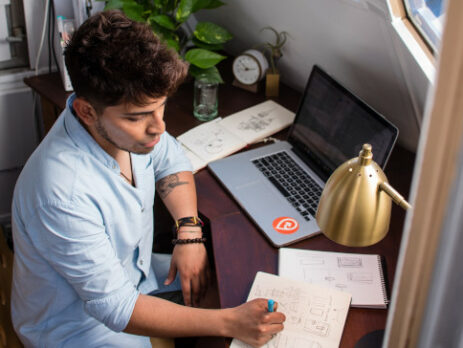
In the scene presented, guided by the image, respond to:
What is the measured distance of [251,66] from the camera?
190cm

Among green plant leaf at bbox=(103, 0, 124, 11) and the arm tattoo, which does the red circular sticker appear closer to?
the arm tattoo

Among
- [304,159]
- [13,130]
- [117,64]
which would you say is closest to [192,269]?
[304,159]

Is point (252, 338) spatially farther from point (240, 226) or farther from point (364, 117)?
point (364, 117)

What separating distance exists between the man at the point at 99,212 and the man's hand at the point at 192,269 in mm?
142

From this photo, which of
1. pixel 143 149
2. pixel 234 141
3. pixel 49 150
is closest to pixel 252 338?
pixel 143 149

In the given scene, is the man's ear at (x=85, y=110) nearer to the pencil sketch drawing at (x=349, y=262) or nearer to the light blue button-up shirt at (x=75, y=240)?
the light blue button-up shirt at (x=75, y=240)

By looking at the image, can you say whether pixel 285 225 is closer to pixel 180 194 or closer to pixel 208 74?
pixel 180 194

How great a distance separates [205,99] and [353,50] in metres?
0.51

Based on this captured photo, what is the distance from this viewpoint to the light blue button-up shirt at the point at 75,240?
1.10 meters

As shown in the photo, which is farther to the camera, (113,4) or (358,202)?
(113,4)

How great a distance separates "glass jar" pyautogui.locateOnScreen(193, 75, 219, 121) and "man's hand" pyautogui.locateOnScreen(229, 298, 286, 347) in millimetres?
842

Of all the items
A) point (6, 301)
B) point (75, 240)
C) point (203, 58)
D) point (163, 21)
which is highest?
point (163, 21)

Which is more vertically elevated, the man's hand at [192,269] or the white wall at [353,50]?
the white wall at [353,50]

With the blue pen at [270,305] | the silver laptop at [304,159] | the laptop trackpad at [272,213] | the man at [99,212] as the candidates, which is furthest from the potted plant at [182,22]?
the blue pen at [270,305]
